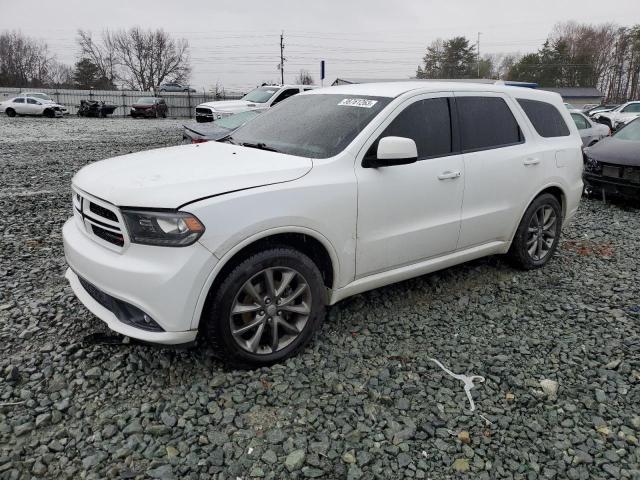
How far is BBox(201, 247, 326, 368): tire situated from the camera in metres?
2.70

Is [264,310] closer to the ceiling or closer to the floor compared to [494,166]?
closer to the floor

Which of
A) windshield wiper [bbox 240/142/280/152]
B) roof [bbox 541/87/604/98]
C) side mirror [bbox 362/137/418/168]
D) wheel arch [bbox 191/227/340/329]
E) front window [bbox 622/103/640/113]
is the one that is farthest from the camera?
roof [bbox 541/87/604/98]

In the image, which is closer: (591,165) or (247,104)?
(591,165)

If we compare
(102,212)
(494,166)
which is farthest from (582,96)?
(102,212)

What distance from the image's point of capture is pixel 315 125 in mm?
3523

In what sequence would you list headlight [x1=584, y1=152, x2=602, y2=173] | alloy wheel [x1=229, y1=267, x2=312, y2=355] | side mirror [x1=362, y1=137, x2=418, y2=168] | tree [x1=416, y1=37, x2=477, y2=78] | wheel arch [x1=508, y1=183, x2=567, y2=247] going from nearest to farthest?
alloy wheel [x1=229, y1=267, x2=312, y2=355], side mirror [x1=362, y1=137, x2=418, y2=168], wheel arch [x1=508, y1=183, x2=567, y2=247], headlight [x1=584, y1=152, x2=602, y2=173], tree [x1=416, y1=37, x2=477, y2=78]

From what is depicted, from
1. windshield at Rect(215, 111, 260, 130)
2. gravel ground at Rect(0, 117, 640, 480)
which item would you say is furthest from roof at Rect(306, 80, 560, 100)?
windshield at Rect(215, 111, 260, 130)

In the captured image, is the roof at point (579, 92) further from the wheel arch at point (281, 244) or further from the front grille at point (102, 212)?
the front grille at point (102, 212)

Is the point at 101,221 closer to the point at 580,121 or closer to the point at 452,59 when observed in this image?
the point at 580,121

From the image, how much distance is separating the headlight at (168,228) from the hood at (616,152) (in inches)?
289

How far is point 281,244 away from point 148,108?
1233 inches

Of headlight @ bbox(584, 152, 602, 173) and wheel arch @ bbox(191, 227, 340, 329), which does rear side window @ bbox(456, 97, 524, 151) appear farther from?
headlight @ bbox(584, 152, 602, 173)

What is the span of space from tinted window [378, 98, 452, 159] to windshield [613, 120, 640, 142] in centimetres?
620

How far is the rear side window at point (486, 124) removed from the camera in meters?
3.84
